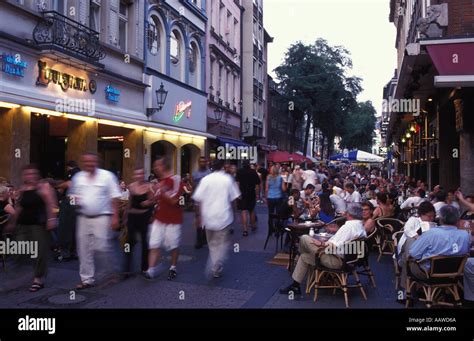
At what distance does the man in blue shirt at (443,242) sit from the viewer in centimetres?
593

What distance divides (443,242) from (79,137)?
38.5 ft

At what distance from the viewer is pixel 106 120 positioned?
1558 cm

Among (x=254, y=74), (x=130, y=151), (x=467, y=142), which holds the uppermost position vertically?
(x=254, y=74)

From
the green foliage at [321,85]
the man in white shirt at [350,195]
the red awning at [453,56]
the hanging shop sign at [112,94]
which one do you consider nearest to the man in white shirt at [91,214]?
the red awning at [453,56]

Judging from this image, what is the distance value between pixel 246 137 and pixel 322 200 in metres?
24.7

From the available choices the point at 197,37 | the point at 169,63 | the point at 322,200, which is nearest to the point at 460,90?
the point at 322,200

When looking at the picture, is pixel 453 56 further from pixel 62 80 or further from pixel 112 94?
pixel 112 94

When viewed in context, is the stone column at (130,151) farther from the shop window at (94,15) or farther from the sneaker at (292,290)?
the sneaker at (292,290)

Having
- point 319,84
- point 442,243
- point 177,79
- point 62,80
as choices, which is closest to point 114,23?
point 62,80

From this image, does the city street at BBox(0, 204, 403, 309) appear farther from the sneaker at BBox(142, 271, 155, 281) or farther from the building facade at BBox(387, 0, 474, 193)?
the building facade at BBox(387, 0, 474, 193)

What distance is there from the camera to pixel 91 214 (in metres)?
7.05

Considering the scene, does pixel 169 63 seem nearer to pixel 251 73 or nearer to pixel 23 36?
pixel 23 36

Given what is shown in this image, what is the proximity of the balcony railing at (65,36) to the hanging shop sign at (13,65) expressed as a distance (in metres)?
0.82
